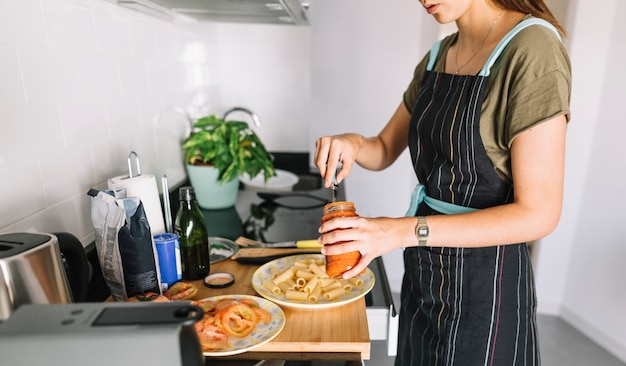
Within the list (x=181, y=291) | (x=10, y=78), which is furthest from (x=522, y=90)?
(x=10, y=78)

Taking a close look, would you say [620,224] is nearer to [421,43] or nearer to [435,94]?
[421,43]

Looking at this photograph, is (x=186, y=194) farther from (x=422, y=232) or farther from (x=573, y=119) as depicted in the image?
(x=573, y=119)

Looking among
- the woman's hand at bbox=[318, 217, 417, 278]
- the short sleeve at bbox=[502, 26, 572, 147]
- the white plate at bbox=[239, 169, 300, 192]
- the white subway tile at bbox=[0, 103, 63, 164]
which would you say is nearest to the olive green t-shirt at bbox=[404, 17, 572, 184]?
the short sleeve at bbox=[502, 26, 572, 147]

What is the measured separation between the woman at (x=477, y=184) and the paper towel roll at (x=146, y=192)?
37 centimetres

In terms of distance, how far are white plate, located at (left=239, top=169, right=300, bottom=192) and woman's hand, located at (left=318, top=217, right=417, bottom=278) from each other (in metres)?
1.09

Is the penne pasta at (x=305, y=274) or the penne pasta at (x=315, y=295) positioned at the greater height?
the penne pasta at (x=305, y=274)

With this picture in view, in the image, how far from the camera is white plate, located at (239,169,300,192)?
1834mm

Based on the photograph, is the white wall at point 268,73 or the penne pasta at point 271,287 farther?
the white wall at point 268,73

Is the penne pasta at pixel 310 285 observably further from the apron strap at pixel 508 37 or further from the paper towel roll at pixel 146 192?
the apron strap at pixel 508 37

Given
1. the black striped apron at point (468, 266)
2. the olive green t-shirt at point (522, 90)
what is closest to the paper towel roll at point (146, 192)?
the black striped apron at point (468, 266)

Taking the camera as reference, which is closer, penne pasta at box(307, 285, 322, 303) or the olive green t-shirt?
the olive green t-shirt

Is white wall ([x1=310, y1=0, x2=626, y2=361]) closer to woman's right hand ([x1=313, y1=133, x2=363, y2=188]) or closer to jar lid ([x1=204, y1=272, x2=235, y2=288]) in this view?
woman's right hand ([x1=313, y1=133, x2=363, y2=188])

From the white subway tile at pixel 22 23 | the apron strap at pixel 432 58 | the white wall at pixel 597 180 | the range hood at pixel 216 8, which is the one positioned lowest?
the white wall at pixel 597 180

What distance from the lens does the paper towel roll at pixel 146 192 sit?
2.92 ft
